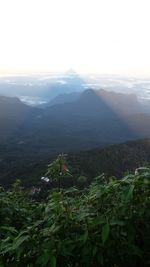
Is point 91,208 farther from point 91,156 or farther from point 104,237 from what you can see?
point 91,156

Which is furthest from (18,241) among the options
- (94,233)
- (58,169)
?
(58,169)

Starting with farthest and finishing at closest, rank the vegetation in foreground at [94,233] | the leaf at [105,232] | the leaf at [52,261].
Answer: the vegetation in foreground at [94,233] → the leaf at [105,232] → the leaf at [52,261]

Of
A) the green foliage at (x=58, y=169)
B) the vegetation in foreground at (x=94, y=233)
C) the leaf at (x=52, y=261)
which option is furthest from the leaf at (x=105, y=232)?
the green foliage at (x=58, y=169)

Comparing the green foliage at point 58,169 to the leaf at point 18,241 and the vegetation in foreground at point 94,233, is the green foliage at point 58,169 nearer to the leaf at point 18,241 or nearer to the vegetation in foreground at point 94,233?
the vegetation in foreground at point 94,233

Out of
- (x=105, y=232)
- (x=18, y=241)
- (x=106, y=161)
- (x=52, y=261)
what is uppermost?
(x=105, y=232)

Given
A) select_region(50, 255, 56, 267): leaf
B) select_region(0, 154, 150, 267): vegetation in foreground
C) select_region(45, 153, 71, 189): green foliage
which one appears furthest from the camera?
select_region(45, 153, 71, 189): green foliage

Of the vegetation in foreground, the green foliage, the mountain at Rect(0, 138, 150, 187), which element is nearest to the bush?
the vegetation in foreground

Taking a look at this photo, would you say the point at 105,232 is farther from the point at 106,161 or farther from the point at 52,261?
the point at 106,161

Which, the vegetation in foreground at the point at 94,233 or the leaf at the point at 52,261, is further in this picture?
the vegetation in foreground at the point at 94,233

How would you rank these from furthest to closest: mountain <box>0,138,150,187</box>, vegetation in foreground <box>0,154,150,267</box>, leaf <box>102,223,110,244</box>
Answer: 1. mountain <box>0,138,150,187</box>
2. vegetation in foreground <box>0,154,150,267</box>
3. leaf <box>102,223,110,244</box>

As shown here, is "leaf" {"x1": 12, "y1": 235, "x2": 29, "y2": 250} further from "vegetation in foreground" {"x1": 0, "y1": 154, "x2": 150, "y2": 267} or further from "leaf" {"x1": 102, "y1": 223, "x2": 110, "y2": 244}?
"leaf" {"x1": 102, "y1": 223, "x2": 110, "y2": 244}
